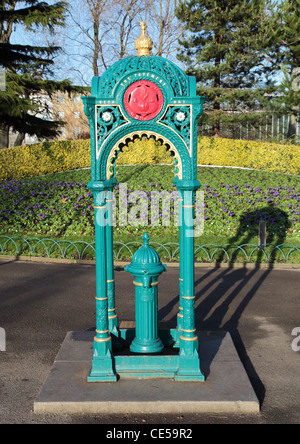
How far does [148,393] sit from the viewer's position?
4652 millimetres

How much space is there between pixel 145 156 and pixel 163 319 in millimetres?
14887

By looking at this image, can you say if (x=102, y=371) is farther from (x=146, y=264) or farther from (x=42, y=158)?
(x=42, y=158)

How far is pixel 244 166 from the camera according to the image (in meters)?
21.2

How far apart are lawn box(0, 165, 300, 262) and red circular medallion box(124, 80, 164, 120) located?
20.8 ft

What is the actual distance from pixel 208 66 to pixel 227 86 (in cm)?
251

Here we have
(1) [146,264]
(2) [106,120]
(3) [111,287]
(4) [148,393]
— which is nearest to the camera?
(4) [148,393]

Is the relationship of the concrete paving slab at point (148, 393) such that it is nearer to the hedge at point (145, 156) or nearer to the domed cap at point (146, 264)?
the domed cap at point (146, 264)

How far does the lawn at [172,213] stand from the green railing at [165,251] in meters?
0.03

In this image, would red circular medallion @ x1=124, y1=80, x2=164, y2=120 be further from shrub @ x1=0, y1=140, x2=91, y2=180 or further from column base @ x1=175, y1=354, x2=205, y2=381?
shrub @ x1=0, y1=140, x2=91, y2=180

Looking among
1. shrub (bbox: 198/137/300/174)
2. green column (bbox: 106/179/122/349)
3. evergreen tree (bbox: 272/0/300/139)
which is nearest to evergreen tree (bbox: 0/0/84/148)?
shrub (bbox: 198/137/300/174)

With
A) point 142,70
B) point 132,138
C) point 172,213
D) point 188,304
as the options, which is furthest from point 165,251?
A: point 142,70

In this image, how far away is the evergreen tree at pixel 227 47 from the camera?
23.6 meters

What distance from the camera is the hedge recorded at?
1995cm
